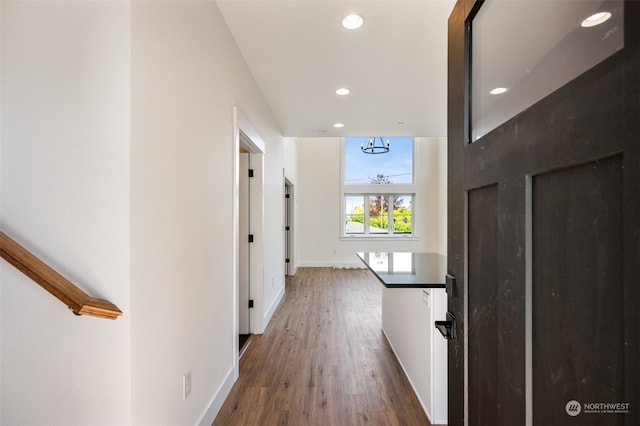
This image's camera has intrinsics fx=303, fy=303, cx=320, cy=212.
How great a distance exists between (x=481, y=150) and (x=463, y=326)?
0.51 metres

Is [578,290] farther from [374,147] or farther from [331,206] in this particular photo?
[331,206]

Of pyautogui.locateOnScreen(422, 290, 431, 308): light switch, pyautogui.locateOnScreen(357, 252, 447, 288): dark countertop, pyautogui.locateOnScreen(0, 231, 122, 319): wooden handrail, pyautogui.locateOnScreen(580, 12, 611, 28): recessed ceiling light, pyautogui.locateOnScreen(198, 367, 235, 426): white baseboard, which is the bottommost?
pyautogui.locateOnScreen(198, 367, 235, 426): white baseboard

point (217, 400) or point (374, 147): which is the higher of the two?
point (374, 147)

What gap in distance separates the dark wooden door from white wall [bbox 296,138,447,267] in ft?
22.0

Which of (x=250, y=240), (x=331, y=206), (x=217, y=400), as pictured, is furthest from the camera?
(x=331, y=206)

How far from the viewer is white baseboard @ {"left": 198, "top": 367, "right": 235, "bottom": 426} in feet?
5.60

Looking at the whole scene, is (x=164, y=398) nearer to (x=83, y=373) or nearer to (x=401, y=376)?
(x=83, y=373)

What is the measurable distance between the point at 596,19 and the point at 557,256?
0.39 m

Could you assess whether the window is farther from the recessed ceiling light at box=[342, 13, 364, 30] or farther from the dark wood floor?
the recessed ceiling light at box=[342, 13, 364, 30]

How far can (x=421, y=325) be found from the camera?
2004 mm

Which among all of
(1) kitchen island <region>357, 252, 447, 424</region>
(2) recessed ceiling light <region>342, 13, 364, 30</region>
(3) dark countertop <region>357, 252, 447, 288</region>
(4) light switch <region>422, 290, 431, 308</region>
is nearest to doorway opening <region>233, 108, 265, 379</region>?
(3) dark countertop <region>357, 252, 447, 288</region>

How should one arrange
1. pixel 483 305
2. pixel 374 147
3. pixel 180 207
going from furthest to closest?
pixel 374 147, pixel 180 207, pixel 483 305

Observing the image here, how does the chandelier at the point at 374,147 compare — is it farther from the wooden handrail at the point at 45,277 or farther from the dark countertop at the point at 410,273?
the wooden handrail at the point at 45,277

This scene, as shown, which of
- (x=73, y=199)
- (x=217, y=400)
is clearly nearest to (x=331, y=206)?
(x=217, y=400)
